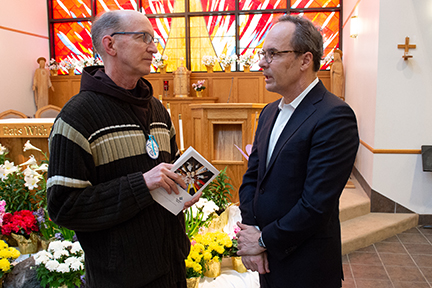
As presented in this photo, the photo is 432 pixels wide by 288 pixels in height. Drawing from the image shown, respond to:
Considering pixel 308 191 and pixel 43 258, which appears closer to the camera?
pixel 308 191

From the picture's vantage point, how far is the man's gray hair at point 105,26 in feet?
4.72

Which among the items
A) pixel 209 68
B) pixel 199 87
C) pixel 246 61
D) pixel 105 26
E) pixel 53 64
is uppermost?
pixel 53 64

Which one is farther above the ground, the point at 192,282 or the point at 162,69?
the point at 162,69

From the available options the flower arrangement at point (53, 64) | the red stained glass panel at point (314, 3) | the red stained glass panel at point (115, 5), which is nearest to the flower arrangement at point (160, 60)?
the red stained glass panel at point (115, 5)

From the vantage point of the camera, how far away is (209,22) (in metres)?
9.58

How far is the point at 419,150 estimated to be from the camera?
170 inches

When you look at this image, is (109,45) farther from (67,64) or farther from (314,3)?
(67,64)

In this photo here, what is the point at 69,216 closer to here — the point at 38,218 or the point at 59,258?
the point at 59,258

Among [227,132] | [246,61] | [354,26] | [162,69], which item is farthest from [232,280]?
[162,69]

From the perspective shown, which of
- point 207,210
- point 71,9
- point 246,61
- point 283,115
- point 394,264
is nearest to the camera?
point 283,115

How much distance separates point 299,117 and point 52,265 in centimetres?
158

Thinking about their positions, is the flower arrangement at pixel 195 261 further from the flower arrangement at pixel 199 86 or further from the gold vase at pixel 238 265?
the flower arrangement at pixel 199 86

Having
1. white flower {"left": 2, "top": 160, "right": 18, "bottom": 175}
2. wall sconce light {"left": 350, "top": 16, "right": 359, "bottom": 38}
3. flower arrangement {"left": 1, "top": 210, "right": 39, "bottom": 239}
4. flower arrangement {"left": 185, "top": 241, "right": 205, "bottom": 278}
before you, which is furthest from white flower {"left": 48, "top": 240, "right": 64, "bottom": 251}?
wall sconce light {"left": 350, "top": 16, "right": 359, "bottom": 38}

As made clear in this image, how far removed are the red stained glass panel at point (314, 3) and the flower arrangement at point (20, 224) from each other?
8.22m
